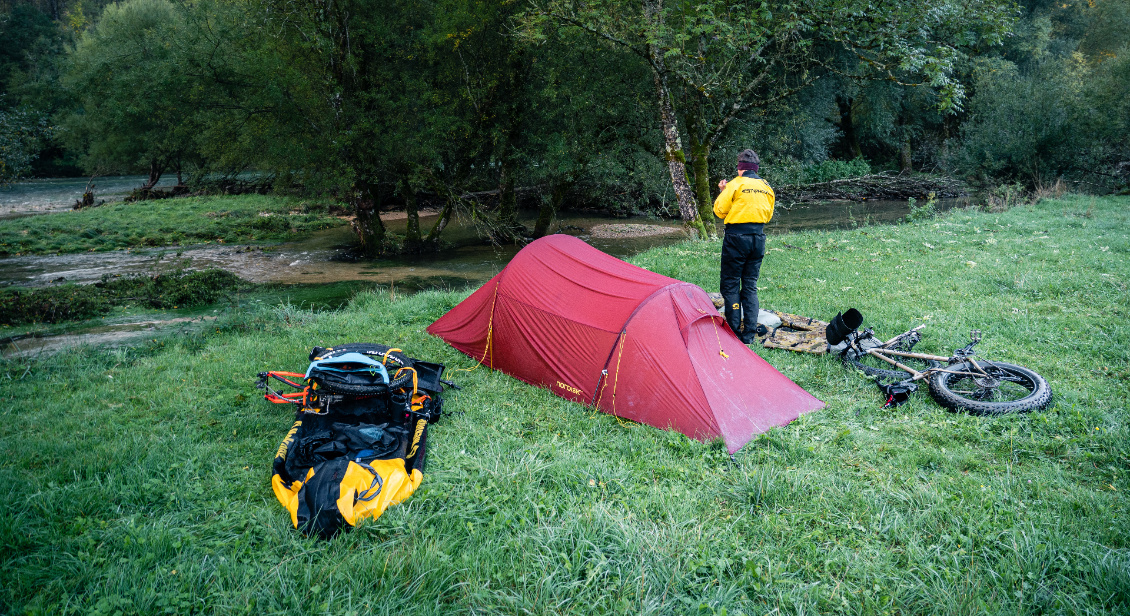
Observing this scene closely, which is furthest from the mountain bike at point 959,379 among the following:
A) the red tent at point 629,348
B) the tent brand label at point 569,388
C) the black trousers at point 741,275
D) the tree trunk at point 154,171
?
the tree trunk at point 154,171

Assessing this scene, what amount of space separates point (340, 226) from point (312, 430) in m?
19.9

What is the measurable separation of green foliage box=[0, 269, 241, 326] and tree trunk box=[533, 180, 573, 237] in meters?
9.22

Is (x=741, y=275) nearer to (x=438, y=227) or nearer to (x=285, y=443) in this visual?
(x=285, y=443)

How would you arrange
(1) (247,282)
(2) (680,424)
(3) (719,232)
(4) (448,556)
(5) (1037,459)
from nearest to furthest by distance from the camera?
(4) (448,556)
(5) (1037,459)
(2) (680,424)
(1) (247,282)
(3) (719,232)

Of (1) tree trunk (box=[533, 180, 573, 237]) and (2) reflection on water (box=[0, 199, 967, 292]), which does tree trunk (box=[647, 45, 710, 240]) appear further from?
(1) tree trunk (box=[533, 180, 573, 237])

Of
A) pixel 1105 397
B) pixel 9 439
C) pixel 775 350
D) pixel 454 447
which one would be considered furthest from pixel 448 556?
pixel 1105 397

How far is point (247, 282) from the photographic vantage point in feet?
44.5

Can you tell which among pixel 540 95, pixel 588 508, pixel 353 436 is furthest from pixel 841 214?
pixel 353 436

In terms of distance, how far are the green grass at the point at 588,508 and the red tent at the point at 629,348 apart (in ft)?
0.77

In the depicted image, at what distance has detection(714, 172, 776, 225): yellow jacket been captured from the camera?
251 inches

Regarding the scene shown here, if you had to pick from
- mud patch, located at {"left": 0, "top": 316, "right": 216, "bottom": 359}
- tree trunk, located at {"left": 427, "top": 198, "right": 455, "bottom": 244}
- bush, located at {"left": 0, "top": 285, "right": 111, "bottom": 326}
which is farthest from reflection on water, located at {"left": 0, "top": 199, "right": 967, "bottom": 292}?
mud patch, located at {"left": 0, "top": 316, "right": 216, "bottom": 359}

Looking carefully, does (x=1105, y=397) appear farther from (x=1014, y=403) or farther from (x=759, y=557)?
(x=759, y=557)

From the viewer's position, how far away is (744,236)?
6.46 metres

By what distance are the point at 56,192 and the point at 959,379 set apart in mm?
37883
